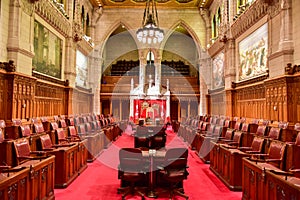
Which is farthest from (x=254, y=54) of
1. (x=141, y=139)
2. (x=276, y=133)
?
(x=141, y=139)

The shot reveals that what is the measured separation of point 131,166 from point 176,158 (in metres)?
0.89

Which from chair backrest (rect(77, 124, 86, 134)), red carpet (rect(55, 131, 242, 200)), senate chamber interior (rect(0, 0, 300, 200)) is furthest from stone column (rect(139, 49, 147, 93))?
red carpet (rect(55, 131, 242, 200))

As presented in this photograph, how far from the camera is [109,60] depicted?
87.1 ft

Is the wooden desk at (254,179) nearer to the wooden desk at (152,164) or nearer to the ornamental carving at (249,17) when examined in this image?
the wooden desk at (152,164)

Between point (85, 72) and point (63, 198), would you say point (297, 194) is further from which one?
point (85, 72)

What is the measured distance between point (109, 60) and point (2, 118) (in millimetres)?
19300

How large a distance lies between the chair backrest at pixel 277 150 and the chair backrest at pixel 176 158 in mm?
1607

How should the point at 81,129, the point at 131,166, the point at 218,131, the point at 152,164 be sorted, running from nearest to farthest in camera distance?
the point at 131,166 < the point at 152,164 < the point at 218,131 < the point at 81,129

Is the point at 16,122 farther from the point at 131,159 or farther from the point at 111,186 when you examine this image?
the point at 131,159

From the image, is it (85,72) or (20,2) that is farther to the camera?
(85,72)

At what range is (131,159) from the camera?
4754 millimetres

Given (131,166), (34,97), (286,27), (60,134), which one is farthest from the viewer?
(34,97)

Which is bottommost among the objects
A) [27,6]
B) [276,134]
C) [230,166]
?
[230,166]

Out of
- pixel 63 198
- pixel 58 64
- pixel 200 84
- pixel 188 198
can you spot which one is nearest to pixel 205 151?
pixel 188 198
